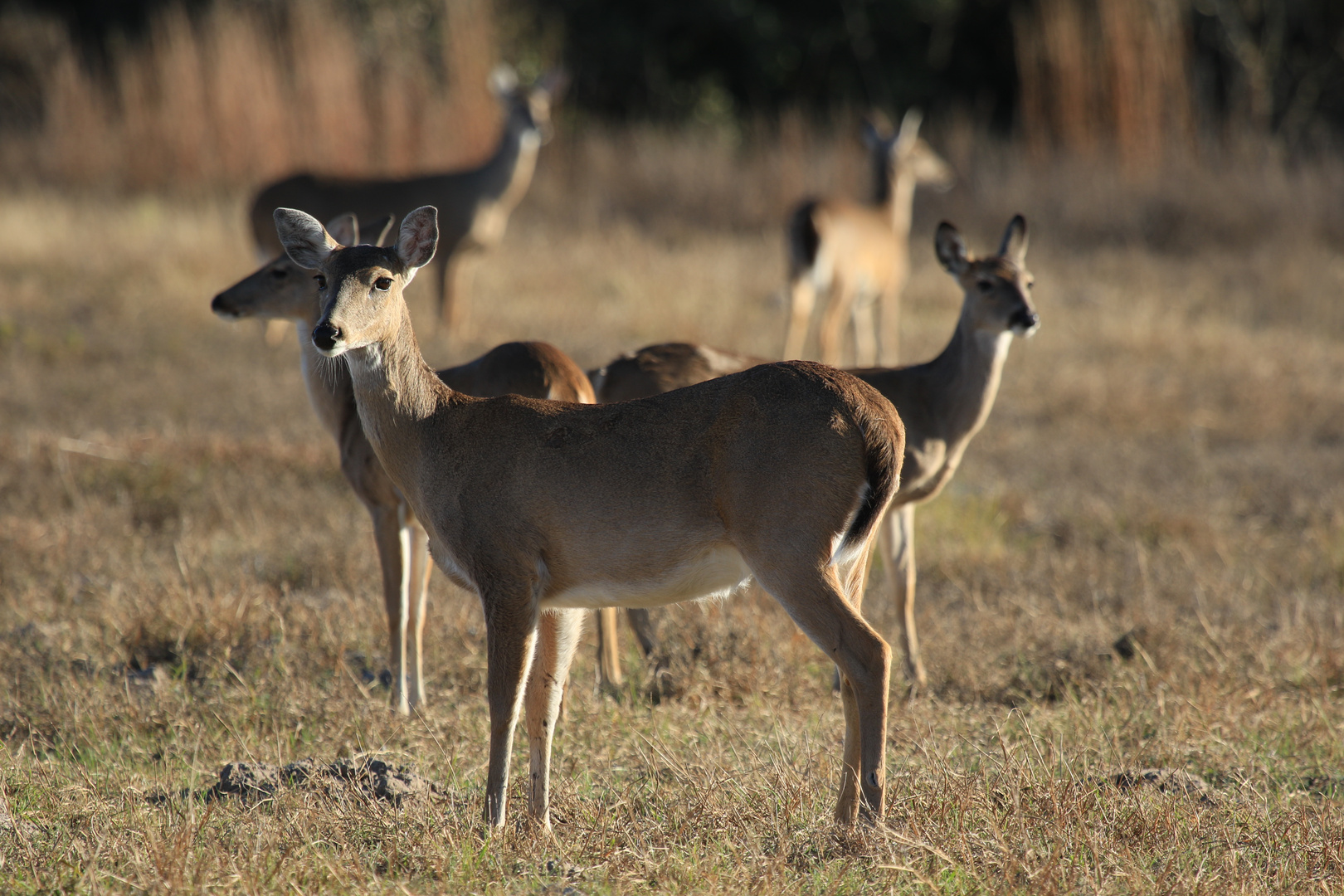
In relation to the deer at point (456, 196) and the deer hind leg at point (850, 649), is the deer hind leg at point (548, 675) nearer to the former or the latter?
the deer hind leg at point (850, 649)

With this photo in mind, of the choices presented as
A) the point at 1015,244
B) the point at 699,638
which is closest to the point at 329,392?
the point at 699,638

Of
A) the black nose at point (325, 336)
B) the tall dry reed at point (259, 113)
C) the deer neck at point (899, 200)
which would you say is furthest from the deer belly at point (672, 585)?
the tall dry reed at point (259, 113)

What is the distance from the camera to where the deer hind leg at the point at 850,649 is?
343 centimetres

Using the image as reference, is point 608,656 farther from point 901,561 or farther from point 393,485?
point 901,561

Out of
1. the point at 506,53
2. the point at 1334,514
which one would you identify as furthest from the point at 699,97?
the point at 1334,514

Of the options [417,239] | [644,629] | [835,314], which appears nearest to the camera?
[417,239]

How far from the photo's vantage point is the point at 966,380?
229 inches

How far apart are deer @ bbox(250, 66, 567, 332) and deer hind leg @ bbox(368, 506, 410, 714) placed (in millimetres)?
6255

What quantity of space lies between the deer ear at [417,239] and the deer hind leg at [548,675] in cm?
112

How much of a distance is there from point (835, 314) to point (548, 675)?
7.93 metres

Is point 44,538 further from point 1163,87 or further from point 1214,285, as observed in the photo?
point 1163,87

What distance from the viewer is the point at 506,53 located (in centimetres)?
1997

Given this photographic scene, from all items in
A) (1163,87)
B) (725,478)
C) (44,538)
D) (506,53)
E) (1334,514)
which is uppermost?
(506,53)

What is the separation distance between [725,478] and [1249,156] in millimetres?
14625
